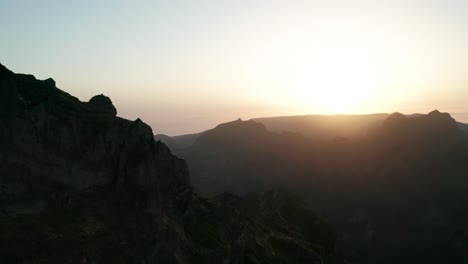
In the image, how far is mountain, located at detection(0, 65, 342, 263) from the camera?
49.1 metres

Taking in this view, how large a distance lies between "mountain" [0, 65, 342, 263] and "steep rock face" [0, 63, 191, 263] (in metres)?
0.11

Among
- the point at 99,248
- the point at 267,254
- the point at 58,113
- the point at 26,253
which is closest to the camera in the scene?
the point at 26,253

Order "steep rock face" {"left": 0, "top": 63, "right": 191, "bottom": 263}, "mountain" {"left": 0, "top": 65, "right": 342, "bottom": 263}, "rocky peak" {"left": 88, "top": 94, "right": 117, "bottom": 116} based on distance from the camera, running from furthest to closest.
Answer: "rocky peak" {"left": 88, "top": 94, "right": 117, "bottom": 116}
"mountain" {"left": 0, "top": 65, "right": 342, "bottom": 263}
"steep rock face" {"left": 0, "top": 63, "right": 191, "bottom": 263}

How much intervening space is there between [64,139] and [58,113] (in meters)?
3.57

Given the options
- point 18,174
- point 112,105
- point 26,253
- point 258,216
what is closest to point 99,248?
point 26,253

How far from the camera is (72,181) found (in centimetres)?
5597

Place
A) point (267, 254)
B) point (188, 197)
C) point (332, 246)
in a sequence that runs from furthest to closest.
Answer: point (332, 246)
point (267, 254)
point (188, 197)

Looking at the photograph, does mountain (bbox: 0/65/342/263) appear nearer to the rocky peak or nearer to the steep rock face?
the steep rock face

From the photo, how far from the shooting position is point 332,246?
154250mm

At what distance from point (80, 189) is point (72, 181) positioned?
162 centimetres

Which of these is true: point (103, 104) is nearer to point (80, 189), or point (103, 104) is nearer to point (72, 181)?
point (80, 189)

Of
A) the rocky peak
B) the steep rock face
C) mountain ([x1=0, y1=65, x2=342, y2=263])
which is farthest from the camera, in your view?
the rocky peak

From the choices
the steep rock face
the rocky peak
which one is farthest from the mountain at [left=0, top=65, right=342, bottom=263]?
the rocky peak

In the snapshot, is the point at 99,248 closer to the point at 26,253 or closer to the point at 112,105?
the point at 26,253
